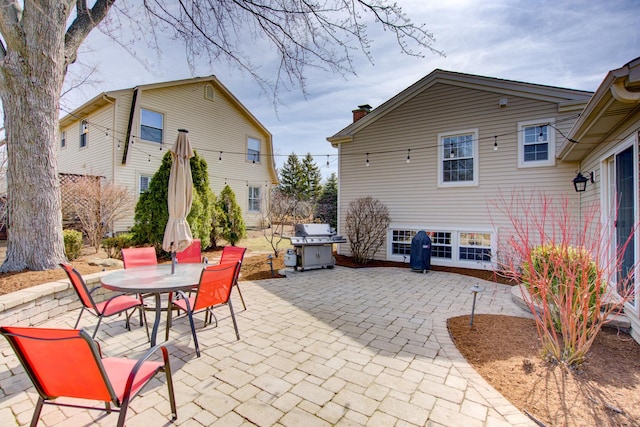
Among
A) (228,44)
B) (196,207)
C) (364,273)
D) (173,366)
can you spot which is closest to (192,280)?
(173,366)

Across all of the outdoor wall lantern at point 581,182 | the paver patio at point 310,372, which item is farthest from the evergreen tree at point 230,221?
the outdoor wall lantern at point 581,182

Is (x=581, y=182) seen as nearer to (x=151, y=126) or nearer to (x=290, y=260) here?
(x=290, y=260)

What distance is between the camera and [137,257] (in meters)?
4.69

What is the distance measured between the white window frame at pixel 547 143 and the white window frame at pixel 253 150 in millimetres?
13205

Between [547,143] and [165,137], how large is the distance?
13697 millimetres

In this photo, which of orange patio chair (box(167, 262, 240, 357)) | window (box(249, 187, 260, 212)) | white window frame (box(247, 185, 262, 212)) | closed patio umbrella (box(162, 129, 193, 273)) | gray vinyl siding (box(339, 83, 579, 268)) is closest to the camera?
orange patio chair (box(167, 262, 240, 357))

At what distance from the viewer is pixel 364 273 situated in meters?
7.66

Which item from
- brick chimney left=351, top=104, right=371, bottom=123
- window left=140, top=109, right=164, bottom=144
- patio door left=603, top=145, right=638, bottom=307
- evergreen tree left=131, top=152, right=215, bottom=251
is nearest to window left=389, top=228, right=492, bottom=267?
patio door left=603, top=145, right=638, bottom=307

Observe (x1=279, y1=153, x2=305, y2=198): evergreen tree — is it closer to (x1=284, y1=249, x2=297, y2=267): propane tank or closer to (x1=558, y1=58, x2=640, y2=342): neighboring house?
(x1=284, y1=249, x2=297, y2=267): propane tank

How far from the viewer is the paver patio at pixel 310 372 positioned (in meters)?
2.22

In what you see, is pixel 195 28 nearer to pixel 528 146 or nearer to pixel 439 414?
pixel 439 414

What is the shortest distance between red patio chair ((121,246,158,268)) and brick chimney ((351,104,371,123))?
8.02 m

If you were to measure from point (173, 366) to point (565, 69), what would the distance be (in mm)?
9760

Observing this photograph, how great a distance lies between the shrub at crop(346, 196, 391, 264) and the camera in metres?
8.96
